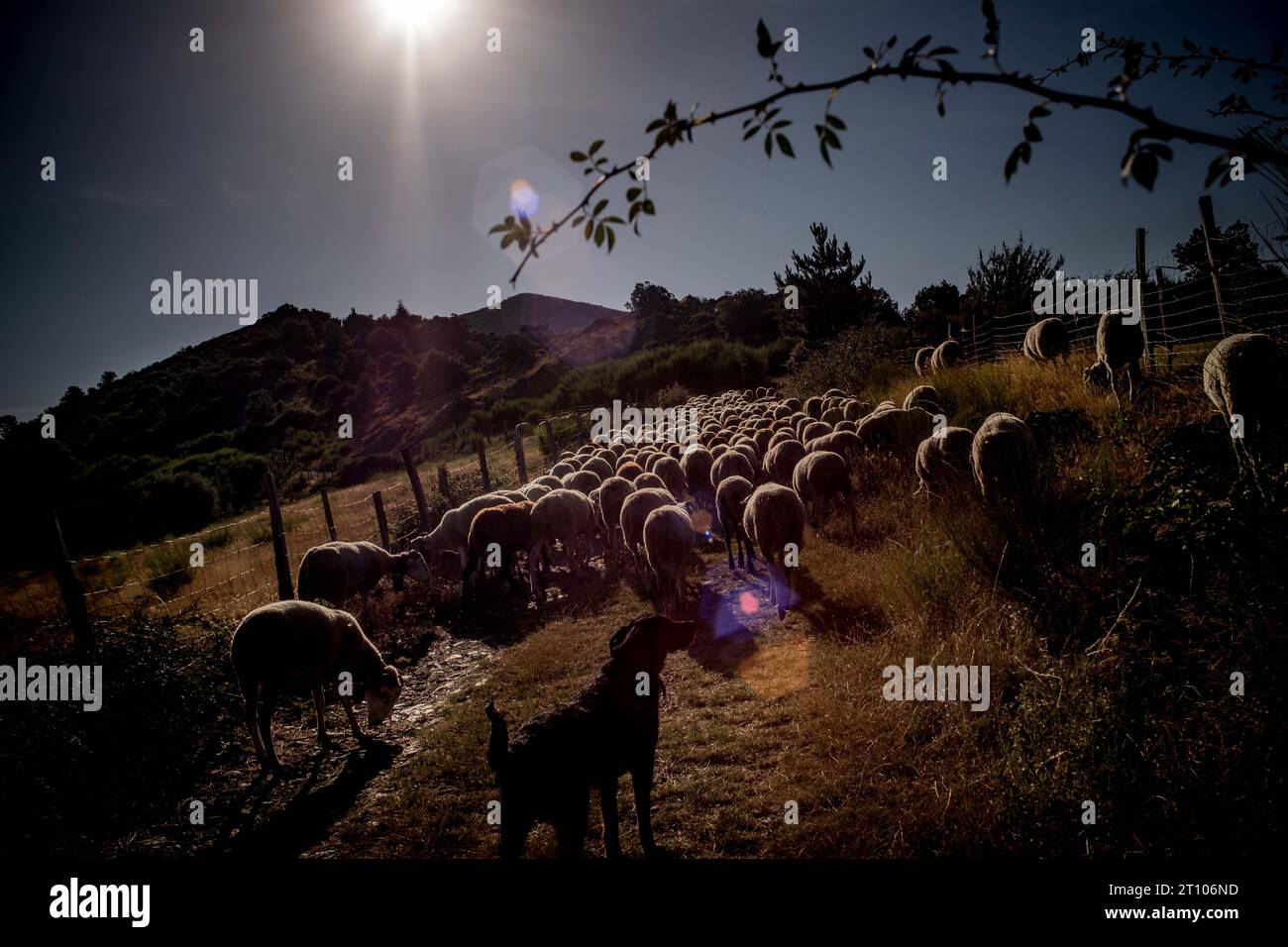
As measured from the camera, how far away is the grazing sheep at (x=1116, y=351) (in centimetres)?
773

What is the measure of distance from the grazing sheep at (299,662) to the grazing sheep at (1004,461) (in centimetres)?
733

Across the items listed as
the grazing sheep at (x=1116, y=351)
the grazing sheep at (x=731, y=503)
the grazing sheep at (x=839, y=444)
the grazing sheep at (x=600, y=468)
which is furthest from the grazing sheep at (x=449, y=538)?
the grazing sheep at (x=1116, y=351)

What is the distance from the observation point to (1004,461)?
618 cm

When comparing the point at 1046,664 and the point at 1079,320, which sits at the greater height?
the point at 1079,320

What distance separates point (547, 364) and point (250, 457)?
30.2 meters

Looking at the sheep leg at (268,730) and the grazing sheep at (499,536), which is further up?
the grazing sheep at (499,536)

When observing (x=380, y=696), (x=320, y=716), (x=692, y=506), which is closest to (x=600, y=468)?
(x=692, y=506)

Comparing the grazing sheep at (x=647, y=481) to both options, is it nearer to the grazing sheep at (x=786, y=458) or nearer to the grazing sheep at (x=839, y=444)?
the grazing sheep at (x=786, y=458)

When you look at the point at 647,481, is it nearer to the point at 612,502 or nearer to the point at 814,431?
the point at 612,502

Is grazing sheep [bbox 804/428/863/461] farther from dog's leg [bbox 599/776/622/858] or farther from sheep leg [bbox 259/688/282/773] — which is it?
sheep leg [bbox 259/688/282/773]

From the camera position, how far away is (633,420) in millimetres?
36938

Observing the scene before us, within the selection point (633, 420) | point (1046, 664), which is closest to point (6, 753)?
point (1046, 664)
